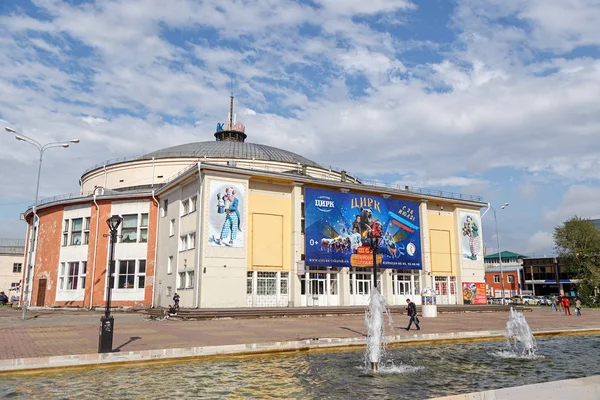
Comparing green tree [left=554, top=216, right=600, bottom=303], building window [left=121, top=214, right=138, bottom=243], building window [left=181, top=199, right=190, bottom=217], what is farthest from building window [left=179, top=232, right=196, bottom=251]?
green tree [left=554, top=216, right=600, bottom=303]

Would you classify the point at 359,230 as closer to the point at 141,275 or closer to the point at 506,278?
the point at 141,275

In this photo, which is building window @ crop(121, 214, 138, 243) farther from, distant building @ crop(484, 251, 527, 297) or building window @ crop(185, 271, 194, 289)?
distant building @ crop(484, 251, 527, 297)

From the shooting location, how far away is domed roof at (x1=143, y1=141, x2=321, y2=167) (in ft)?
161

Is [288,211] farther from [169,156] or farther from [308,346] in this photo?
[308,346]

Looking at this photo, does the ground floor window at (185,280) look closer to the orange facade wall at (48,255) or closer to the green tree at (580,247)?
the orange facade wall at (48,255)

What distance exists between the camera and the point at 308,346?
15.2 m

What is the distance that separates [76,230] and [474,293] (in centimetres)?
3881

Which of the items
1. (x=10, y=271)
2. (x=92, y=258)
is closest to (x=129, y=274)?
(x=92, y=258)

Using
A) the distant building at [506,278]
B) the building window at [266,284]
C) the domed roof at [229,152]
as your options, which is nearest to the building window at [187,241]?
the building window at [266,284]

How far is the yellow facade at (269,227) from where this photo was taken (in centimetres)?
3597

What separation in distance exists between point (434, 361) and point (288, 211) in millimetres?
25403

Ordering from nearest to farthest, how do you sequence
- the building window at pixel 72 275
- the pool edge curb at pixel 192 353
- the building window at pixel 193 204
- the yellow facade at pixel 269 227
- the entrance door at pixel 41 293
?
1. the pool edge curb at pixel 192 353
2. the building window at pixel 193 204
3. the yellow facade at pixel 269 227
4. the building window at pixel 72 275
5. the entrance door at pixel 41 293

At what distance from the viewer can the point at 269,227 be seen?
3694 cm

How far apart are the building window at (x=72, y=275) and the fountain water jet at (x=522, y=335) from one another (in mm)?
35781
